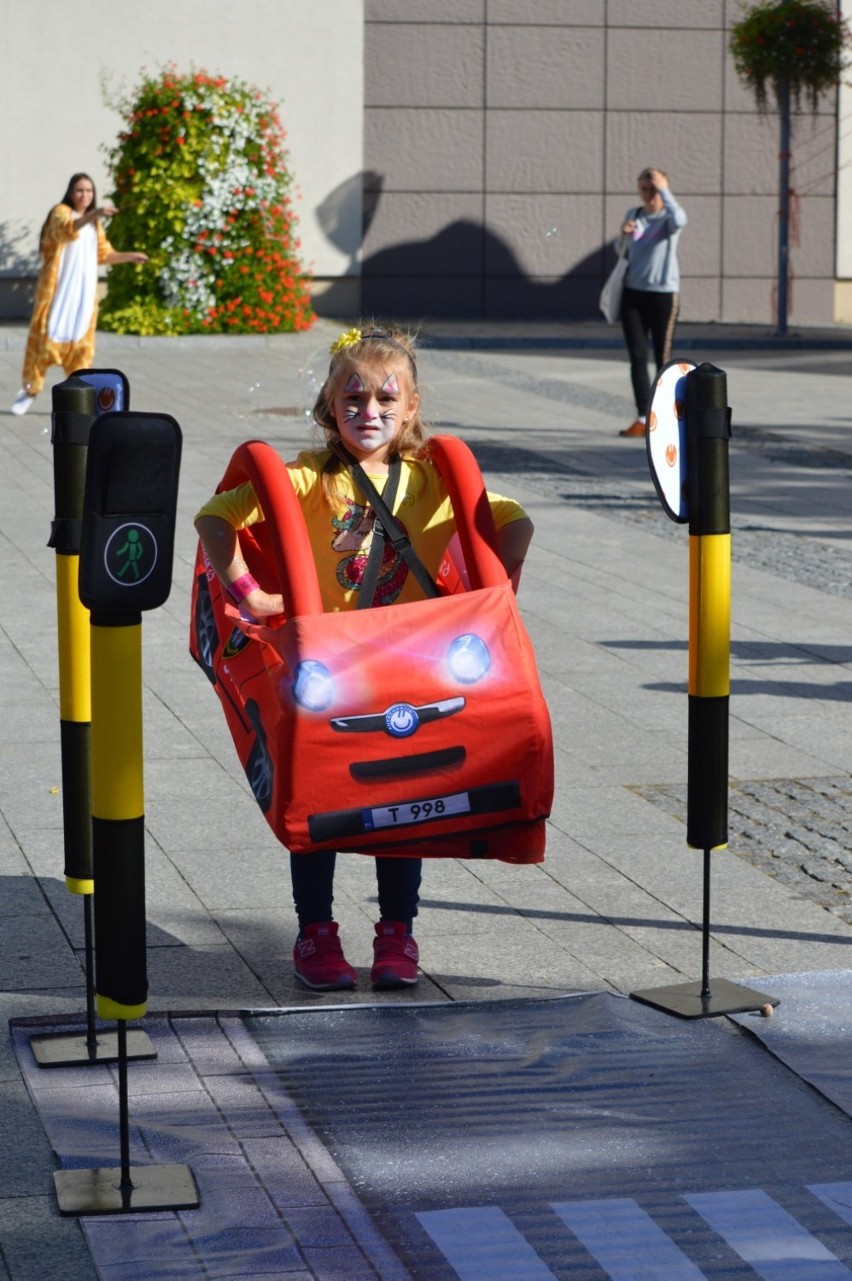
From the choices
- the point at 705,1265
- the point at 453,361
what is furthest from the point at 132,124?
the point at 705,1265

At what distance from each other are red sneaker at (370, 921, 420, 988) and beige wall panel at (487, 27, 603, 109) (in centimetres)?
2162

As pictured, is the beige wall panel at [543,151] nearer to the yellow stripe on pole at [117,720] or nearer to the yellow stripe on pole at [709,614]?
the yellow stripe on pole at [709,614]

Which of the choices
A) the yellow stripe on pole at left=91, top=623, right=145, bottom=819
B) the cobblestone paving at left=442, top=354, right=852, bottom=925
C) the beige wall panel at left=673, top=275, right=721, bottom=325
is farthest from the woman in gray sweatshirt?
the yellow stripe on pole at left=91, top=623, right=145, bottom=819

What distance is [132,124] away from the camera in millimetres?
22094

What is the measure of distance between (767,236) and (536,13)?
4143 millimetres

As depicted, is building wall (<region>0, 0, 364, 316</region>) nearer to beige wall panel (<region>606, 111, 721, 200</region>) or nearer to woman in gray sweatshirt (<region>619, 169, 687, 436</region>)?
beige wall panel (<region>606, 111, 721, 200</region>)

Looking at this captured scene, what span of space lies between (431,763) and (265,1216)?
1.07m

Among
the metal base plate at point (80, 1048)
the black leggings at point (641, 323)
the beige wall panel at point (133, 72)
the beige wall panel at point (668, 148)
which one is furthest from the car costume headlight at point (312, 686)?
the beige wall panel at point (668, 148)

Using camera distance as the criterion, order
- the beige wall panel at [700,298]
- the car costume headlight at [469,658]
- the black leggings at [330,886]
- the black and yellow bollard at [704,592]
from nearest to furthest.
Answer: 1. the car costume headlight at [469,658]
2. the black and yellow bollard at [704,592]
3. the black leggings at [330,886]
4. the beige wall panel at [700,298]

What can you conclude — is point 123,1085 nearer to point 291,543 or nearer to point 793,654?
point 291,543

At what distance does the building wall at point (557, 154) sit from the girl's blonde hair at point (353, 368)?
20895 mm

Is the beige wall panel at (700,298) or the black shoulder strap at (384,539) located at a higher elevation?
the beige wall panel at (700,298)

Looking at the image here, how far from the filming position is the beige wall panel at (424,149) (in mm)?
24594

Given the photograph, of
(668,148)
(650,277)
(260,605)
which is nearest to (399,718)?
(260,605)
